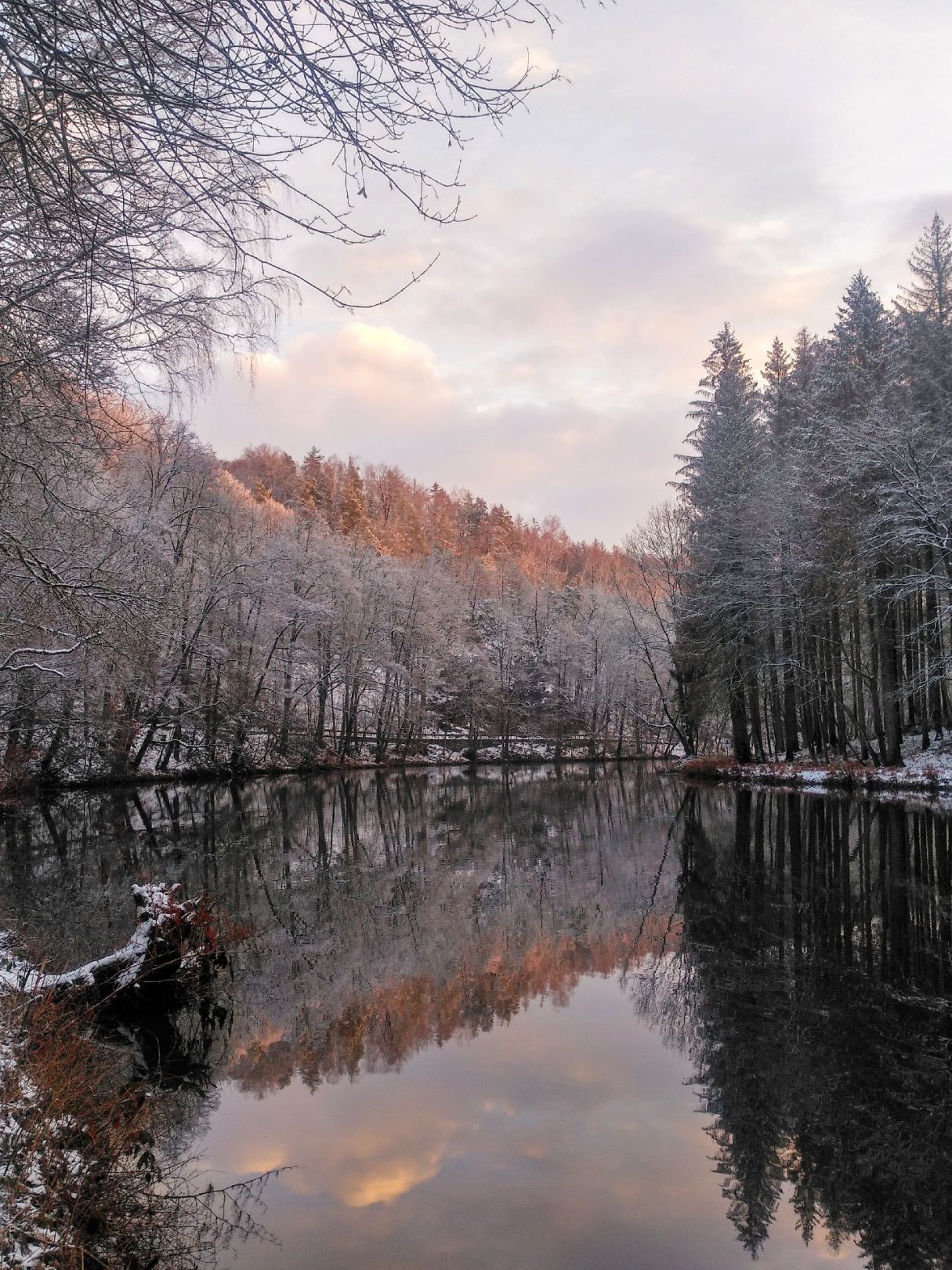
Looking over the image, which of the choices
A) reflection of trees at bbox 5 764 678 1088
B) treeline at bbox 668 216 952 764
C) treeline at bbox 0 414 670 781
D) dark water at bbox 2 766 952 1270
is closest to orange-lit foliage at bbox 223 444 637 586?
treeline at bbox 0 414 670 781

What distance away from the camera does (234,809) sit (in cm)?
2288

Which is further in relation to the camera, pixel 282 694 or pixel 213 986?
pixel 282 694

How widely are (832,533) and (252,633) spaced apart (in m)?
24.2

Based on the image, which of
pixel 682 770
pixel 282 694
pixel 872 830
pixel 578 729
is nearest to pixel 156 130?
pixel 872 830

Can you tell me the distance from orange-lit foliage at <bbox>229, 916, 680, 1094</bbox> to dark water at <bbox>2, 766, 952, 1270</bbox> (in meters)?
0.03

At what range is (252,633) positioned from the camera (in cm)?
3588

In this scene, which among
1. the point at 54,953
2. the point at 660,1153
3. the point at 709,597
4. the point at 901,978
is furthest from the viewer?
the point at 709,597

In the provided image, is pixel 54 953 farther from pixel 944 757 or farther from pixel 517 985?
pixel 944 757

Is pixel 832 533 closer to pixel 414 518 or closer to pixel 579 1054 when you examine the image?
pixel 579 1054

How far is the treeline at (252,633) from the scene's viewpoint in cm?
820

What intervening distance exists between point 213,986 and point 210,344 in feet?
19.3

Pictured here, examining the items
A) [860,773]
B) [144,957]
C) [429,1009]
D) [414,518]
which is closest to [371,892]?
[429,1009]

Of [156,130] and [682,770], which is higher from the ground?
[156,130]

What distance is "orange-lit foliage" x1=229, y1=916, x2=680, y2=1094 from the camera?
242 inches
